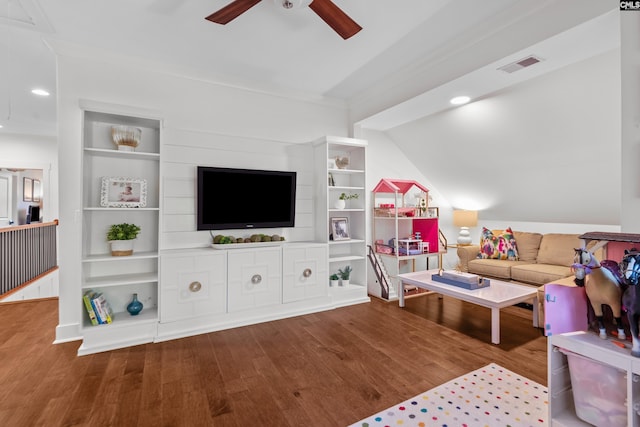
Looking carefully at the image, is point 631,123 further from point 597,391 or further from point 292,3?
point 292,3

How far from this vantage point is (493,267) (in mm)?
3963

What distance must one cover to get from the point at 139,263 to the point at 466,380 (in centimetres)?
299

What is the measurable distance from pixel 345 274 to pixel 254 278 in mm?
1302

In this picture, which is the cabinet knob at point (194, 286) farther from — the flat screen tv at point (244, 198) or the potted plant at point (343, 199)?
the potted plant at point (343, 199)

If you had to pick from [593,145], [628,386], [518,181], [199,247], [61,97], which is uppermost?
[61,97]

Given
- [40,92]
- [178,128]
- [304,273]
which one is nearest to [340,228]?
Result: [304,273]

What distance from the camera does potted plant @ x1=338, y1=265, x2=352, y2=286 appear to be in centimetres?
391

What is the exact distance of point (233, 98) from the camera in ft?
11.2

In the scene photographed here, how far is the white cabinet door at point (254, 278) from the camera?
3.04 metres

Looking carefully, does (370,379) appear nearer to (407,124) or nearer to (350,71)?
(350,71)

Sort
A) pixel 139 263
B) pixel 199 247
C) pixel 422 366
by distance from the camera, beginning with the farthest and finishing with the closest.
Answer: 1. pixel 199 247
2. pixel 139 263
3. pixel 422 366

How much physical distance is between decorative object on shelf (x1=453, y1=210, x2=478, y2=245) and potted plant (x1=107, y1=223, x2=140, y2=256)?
4.44 m

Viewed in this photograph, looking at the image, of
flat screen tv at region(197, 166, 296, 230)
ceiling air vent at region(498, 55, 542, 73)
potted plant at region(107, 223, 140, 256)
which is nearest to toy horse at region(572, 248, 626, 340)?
ceiling air vent at region(498, 55, 542, 73)

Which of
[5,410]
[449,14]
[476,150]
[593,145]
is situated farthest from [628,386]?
[476,150]
